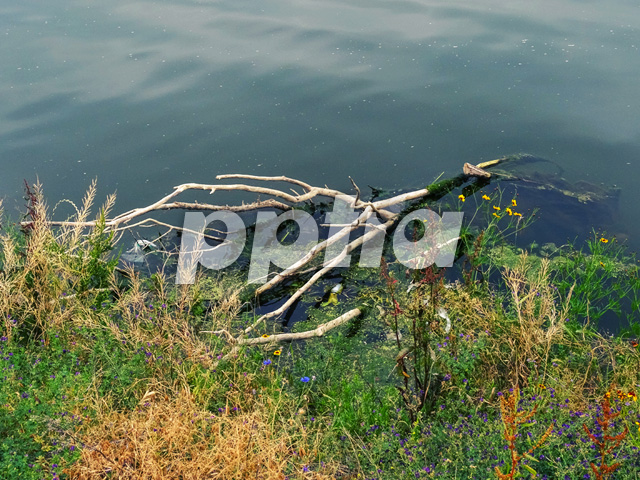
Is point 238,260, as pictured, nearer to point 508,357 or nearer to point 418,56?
point 508,357

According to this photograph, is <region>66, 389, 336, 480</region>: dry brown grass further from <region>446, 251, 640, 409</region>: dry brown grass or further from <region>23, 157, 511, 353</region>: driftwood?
<region>446, 251, 640, 409</region>: dry brown grass

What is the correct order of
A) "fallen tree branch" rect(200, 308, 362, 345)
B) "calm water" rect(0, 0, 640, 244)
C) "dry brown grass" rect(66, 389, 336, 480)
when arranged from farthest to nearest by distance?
"calm water" rect(0, 0, 640, 244), "fallen tree branch" rect(200, 308, 362, 345), "dry brown grass" rect(66, 389, 336, 480)

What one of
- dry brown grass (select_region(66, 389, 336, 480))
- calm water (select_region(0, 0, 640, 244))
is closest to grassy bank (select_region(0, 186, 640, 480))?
dry brown grass (select_region(66, 389, 336, 480))

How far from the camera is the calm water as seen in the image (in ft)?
21.3

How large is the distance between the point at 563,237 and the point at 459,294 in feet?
5.28

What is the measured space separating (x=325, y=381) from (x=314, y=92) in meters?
4.91

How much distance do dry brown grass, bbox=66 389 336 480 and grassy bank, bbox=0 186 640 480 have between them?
13 mm

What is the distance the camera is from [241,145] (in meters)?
6.87

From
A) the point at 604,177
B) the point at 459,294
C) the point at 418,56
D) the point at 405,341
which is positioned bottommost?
the point at 405,341

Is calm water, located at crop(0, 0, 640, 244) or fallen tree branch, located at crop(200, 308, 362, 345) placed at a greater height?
calm water, located at crop(0, 0, 640, 244)

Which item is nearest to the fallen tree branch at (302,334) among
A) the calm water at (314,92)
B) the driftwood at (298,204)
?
the driftwood at (298,204)

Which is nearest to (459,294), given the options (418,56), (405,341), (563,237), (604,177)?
(405,341)

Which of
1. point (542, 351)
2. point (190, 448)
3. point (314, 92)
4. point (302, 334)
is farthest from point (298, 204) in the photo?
point (190, 448)

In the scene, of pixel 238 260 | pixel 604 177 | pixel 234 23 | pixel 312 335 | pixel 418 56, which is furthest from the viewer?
pixel 234 23
